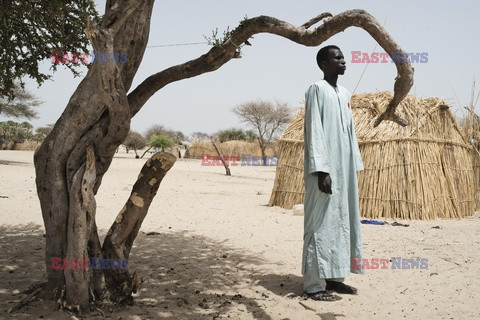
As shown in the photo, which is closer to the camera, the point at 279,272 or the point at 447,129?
the point at 279,272

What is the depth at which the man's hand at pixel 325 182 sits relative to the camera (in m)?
3.80

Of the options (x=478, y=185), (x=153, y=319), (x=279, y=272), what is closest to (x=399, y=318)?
(x=279, y=272)

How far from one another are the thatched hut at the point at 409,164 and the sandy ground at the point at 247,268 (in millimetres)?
513

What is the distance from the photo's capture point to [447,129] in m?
9.26

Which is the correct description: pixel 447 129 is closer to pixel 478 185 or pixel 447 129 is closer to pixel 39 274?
pixel 478 185

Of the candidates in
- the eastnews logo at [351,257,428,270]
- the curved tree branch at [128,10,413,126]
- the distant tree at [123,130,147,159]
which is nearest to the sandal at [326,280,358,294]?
the eastnews logo at [351,257,428,270]

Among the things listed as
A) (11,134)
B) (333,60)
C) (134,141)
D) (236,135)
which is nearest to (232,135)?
(236,135)

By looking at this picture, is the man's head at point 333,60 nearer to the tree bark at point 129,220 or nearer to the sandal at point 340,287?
the tree bark at point 129,220

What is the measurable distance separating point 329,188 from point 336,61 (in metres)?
1.20

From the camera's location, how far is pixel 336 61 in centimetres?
409

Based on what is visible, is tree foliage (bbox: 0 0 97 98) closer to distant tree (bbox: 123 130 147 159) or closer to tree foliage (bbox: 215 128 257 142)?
distant tree (bbox: 123 130 147 159)

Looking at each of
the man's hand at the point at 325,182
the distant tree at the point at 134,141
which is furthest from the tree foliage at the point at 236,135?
the man's hand at the point at 325,182

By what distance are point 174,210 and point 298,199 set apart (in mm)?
2661

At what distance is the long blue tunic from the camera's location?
3826 mm
